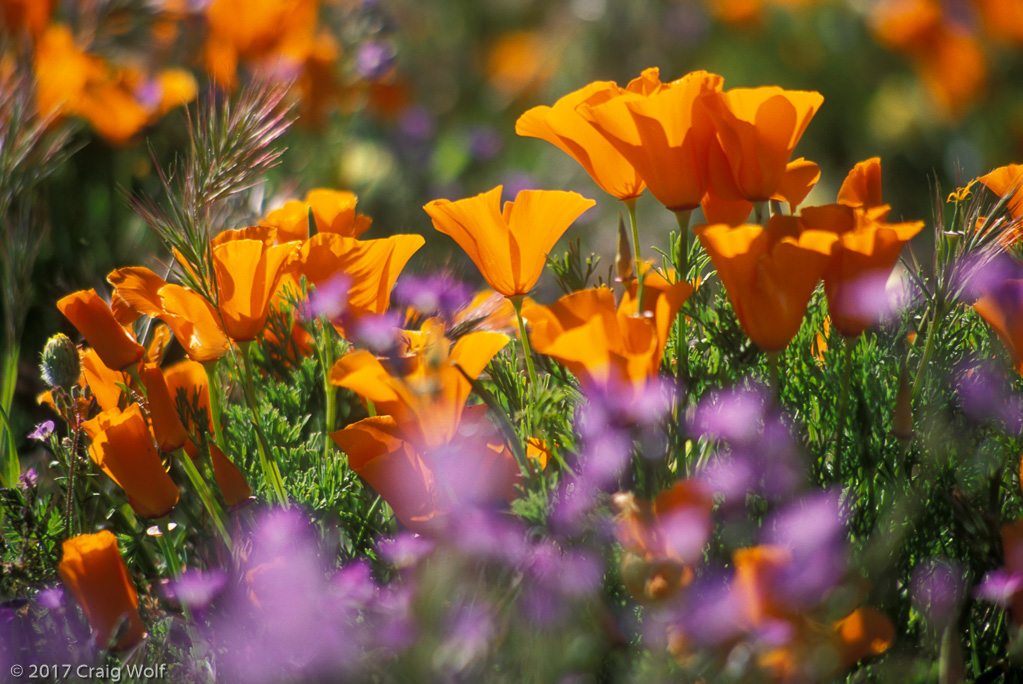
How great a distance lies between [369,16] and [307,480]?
1.18 meters

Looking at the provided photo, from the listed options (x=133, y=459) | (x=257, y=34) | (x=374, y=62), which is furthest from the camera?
(x=374, y=62)

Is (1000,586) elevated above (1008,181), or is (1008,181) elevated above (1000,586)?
(1008,181)

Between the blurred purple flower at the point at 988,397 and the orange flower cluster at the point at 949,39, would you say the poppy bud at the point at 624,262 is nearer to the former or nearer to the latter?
the blurred purple flower at the point at 988,397

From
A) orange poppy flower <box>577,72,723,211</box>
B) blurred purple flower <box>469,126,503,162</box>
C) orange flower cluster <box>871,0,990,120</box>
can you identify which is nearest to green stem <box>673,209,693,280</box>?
orange poppy flower <box>577,72,723,211</box>

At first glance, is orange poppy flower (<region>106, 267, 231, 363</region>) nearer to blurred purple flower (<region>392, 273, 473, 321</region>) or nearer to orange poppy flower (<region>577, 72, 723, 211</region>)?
blurred purple flower (<region>392, 273, 473, 321</region>)

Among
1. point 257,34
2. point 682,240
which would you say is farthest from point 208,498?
point 257,34

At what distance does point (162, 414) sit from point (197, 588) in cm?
11

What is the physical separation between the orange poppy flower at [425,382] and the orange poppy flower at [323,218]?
6.3 inches

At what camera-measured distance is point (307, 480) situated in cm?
52

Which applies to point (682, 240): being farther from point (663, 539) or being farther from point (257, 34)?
point (257, 34)

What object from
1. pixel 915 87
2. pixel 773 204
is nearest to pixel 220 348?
pixel 773 204

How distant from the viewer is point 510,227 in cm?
52

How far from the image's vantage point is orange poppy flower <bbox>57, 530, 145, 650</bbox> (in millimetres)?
460

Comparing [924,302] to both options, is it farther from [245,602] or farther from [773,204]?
[245,602]
